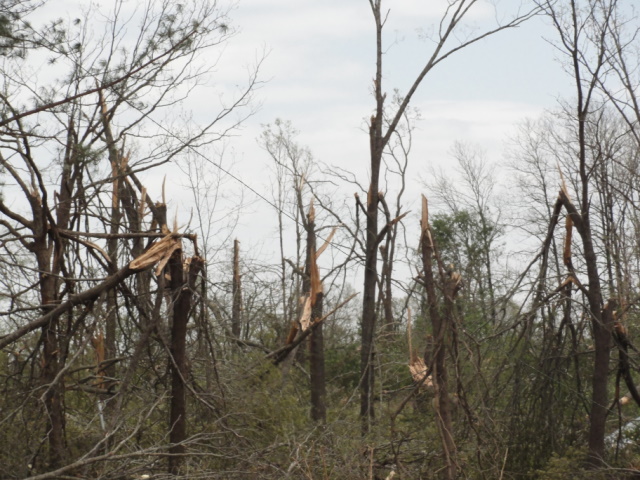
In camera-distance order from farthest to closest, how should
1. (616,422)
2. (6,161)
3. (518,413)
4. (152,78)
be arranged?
1. (616,422)
2. (518,413)
3. (152,78)
4. (6,161)

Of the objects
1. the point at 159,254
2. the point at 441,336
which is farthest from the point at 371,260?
the point at 159,254

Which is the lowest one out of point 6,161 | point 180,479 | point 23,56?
point 180,479

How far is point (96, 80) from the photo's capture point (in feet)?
27.3

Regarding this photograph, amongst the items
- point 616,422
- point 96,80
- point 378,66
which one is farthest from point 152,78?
point 616,422

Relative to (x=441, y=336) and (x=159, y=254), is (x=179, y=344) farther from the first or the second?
(x=441, y=336)

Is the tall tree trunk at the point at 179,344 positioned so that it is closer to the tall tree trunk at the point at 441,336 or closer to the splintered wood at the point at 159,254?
the splintered wood at the point at 159,254

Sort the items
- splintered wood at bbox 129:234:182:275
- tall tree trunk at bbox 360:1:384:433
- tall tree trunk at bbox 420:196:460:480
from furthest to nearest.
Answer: tall tree trunk at bbox 360:1:384:433 < tall tree trunk at bbox 420:196:460:480 < splintered wood at bbox 129:234:182:275

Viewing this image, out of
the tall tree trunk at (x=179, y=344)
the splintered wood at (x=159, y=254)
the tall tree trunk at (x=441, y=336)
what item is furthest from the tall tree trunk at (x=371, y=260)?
the splintered wood at (x=159, y=254)

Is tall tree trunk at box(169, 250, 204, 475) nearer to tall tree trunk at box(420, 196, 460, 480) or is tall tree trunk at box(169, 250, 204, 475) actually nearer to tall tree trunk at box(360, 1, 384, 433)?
tall tree trunk at box(420, 196, 460, 480)

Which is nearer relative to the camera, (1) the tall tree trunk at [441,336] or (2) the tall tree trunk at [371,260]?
(1) the tall tree trunk at [441,336]

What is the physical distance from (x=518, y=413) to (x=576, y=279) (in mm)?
1700

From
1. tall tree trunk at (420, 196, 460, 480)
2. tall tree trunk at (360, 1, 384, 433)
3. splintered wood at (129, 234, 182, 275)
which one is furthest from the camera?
tall tree trunk at (360, 1, 384, 433)

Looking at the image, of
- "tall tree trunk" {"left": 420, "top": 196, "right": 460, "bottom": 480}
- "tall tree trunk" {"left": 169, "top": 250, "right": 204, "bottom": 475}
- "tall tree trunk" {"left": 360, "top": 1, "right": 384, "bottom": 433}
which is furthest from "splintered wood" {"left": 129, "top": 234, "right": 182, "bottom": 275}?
"tall tree trunk" {"left": 360, "top": 1, "right": 384, "bottom": 433}

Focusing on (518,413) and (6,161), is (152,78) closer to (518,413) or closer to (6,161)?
(6,161)
